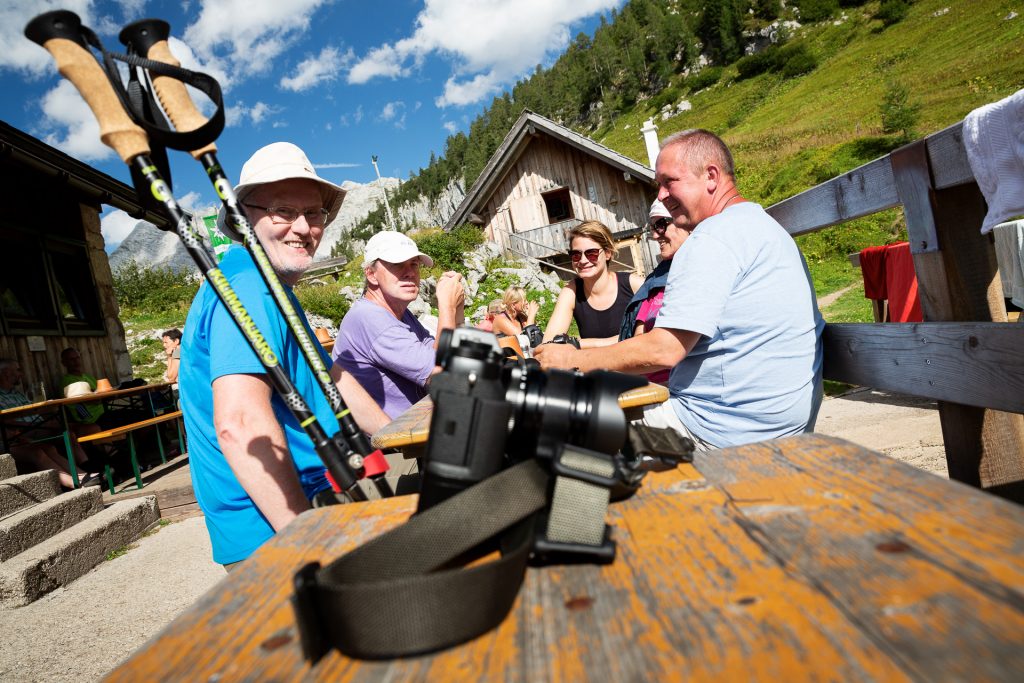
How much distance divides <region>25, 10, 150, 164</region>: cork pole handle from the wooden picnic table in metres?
0.97

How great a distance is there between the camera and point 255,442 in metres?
1.66

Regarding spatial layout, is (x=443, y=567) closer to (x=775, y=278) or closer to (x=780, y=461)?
(x=780, y=461)

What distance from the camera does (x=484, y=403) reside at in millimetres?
892

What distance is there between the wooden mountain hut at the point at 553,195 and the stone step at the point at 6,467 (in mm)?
18522

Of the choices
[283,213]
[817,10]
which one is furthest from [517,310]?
[817,10]

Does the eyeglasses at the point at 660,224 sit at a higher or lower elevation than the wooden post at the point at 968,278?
higher

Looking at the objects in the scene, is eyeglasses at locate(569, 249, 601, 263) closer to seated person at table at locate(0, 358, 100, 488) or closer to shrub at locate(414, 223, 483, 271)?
seated person at table at locate(0, 358, 100, 488)

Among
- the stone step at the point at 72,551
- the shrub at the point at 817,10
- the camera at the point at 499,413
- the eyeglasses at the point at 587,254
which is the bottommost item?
the stone step at the point at 72,551

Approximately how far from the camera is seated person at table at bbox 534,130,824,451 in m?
2.31

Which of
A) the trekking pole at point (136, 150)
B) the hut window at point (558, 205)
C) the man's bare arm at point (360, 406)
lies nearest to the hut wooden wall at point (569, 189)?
the hut window at point (558, 205)

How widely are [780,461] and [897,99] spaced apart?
123ft

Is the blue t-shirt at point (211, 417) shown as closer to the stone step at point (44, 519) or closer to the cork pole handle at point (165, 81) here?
the cork pole handle at point (165, 81)

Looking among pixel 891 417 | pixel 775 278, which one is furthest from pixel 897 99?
pixel 775 278

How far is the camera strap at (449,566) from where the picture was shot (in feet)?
2.34
